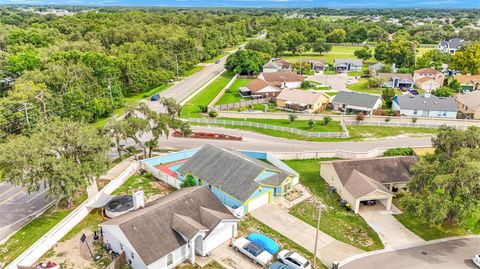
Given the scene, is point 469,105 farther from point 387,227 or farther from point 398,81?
point 387,227

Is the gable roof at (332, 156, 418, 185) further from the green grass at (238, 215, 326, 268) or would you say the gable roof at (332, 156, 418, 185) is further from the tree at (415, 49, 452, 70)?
the tree at (415, 49, 452, 70)

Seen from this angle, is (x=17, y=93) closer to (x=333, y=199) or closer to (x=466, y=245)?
(x=333, y=199)

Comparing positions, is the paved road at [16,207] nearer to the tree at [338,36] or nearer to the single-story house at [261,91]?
the single-story house at [261,91]

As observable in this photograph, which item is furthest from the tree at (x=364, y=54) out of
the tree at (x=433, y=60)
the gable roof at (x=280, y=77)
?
the gable roof at (x=280, y=77)

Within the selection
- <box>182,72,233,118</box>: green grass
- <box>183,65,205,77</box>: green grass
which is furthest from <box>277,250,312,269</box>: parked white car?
<box>183,65,205,77</box>: green grass

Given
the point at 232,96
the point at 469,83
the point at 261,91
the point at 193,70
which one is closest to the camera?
the point at 261,91

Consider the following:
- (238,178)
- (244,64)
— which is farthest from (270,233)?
(244,64)
